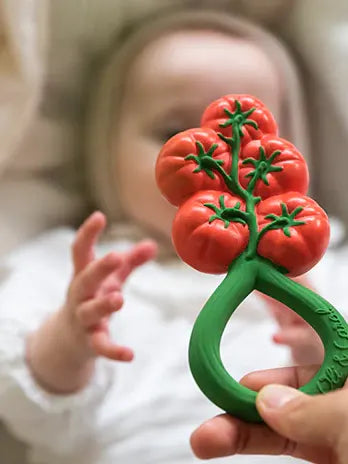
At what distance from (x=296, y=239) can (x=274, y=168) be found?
0.06 metres

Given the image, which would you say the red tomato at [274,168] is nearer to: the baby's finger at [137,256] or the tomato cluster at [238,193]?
the tomato cluster at [238,193]

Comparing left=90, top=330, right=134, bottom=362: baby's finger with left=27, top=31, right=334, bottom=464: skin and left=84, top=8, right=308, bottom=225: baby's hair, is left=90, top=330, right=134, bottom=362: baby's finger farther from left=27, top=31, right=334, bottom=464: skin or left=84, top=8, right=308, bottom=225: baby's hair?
left=84, top=8, right=308, bottom=225: baby's hair

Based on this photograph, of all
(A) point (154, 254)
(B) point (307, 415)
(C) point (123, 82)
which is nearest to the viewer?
(B) point (307, 415)

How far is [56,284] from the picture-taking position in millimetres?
798

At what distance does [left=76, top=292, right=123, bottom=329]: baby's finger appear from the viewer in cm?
58

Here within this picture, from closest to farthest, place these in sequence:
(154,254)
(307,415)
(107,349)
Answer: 1. (307,415)
2. (107,349)
3. (154,254)

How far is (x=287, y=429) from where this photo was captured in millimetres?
369

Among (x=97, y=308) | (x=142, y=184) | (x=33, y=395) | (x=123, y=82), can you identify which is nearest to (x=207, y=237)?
(x=97, y=308)

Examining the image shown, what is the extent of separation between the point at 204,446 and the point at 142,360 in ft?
1.20

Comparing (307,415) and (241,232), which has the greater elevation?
(241,232)

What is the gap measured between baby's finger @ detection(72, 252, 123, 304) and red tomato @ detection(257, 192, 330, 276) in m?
0.22

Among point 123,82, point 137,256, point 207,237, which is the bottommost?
point 207,237

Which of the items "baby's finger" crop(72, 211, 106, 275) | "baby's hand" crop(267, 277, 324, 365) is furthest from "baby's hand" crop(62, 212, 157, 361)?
"baby's hand" crop(267, 277, 324, 365)

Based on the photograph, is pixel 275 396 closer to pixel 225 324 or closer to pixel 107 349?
pixel 225 324
